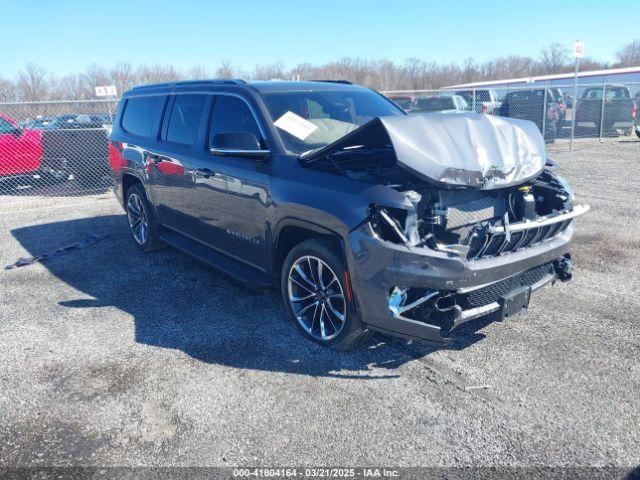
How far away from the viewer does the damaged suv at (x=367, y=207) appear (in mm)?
3350

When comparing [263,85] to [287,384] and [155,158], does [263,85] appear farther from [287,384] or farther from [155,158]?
[287,384]

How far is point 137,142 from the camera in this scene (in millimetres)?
6340

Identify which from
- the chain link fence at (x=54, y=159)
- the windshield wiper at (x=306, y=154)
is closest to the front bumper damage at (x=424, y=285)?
the windshield wiper at (x=306, y=154)

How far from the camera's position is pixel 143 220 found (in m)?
6.63

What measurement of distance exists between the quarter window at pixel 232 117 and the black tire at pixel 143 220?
1.86 m

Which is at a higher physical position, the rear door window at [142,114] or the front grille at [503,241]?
the rear door window at [142,114]

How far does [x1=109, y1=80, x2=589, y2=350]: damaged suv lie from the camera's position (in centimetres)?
335

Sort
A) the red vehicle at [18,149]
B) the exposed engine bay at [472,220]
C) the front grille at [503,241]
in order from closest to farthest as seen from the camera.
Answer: the exposed engine bay at [472,220] < the front grille at [503,241] < the red vehicle at [18,149]

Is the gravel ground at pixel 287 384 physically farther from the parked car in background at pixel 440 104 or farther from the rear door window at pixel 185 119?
the parked car in background at pixel 440 104

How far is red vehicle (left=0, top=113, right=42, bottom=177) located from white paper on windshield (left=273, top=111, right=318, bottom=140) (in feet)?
Result: 31.8

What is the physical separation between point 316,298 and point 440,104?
1570cm

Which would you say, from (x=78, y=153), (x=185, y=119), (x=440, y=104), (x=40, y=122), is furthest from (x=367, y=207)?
(x=40, y=122)

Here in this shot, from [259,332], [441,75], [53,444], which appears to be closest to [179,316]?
[259,332]

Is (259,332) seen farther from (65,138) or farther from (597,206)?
(65,138)
